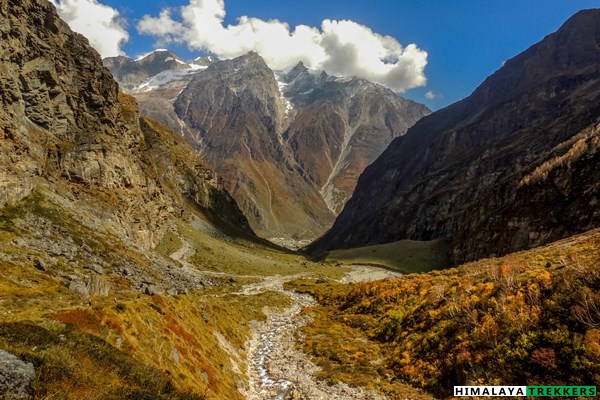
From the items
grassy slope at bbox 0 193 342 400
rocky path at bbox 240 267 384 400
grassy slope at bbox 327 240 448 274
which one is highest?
grassy slope at bbox 327 240 448 274

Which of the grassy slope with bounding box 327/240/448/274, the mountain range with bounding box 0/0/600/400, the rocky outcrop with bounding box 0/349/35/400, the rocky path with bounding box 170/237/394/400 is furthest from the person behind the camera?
the grassy slope with bounding box 327/240/448/274

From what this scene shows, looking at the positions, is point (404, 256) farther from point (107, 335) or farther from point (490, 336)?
point (107, 335)

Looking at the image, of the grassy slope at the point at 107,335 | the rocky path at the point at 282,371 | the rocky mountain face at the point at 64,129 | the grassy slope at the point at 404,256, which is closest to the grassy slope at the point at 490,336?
the rocky path at the point at 282,371

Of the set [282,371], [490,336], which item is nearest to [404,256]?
[282,371]

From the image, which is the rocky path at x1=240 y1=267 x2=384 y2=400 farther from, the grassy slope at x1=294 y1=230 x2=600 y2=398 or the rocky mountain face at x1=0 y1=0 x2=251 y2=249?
the rocky mountain face at x1=0 y1=0 x2=251 y2=249

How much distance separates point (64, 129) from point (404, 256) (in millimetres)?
116165

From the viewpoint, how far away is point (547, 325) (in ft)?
64.9

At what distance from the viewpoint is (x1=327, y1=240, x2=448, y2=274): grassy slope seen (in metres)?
128

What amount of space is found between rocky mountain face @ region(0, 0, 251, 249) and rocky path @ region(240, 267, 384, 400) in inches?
1618

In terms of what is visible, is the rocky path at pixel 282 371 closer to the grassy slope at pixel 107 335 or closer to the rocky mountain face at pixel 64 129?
the grassy slope at pixel 107 335

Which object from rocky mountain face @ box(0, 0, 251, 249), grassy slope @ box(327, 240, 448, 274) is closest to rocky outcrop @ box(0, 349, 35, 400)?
rocky mountain face @ box(0, 0, 251, 249)

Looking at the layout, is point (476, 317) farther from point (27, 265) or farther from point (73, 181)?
point (73, 181)

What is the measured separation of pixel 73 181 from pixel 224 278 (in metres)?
37.0

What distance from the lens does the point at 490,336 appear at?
21.6 metres
